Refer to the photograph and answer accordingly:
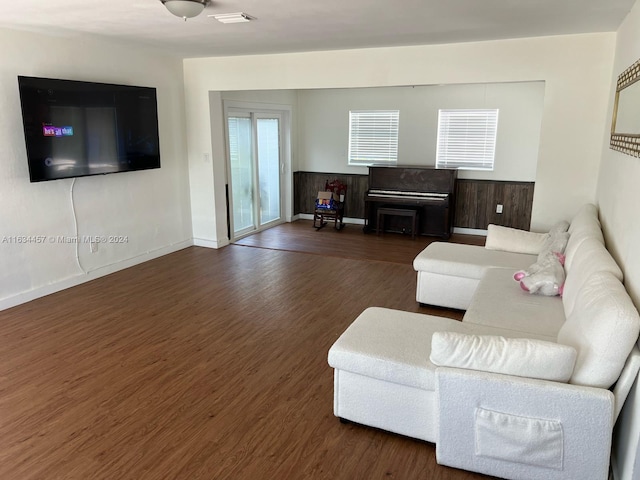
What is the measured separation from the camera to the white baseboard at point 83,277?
A: 4.29 m

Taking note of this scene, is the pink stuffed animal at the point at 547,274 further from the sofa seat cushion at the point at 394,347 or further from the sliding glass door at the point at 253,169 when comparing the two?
the sliding glass door at the point at 253,169

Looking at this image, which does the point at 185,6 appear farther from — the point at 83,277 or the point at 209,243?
the point at 209,243

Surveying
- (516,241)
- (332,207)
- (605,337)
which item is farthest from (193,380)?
(332,207)

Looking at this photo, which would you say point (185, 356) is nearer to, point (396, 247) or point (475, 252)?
point (475, 252)

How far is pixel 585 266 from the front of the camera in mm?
2727

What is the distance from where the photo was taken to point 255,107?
709 centimetres

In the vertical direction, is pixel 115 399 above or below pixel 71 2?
below

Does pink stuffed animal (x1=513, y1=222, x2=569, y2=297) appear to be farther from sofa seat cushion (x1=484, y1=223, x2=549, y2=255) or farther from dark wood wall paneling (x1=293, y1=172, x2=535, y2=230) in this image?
dark wood wall paneling (x1=293, y1=172, x2=535, y2=230)

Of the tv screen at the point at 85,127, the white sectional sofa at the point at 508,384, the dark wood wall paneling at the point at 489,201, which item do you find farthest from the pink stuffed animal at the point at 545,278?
the tv screen at the point at 85,127

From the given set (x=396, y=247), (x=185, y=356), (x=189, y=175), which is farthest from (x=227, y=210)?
(x=185, y=356)

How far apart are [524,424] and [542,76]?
3547 millimetres

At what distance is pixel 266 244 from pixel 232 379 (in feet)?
12.2

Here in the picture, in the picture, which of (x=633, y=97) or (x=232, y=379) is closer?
(x=633, y=97)

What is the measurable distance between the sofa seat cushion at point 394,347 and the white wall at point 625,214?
0.60 meters
